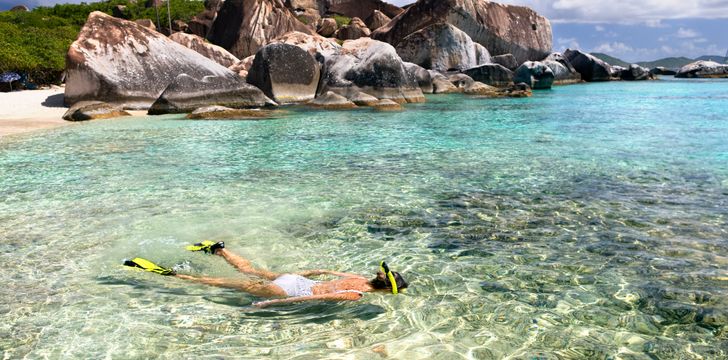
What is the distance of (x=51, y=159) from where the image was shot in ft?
36.2

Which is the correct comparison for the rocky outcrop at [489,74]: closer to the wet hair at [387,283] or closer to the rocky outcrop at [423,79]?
the rocky outcrop at [423,79]

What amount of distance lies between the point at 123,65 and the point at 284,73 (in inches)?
274

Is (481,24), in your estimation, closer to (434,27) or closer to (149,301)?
(434,27)

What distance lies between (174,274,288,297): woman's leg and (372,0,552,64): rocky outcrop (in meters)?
44.0

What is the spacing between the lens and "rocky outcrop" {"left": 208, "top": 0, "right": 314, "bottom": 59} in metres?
43.2

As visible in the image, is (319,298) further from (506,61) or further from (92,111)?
(506,61)

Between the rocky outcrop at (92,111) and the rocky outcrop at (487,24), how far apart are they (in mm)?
32038

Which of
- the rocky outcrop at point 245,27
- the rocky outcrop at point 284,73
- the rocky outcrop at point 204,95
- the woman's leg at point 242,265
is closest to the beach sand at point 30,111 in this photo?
the rocky outcrop at point 204,95

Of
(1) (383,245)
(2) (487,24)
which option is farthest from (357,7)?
(1) (383,245)

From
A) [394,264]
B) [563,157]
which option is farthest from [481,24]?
[394,264]

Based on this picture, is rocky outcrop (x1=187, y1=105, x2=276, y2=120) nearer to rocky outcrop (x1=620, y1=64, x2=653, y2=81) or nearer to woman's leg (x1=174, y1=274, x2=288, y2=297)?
woman's leg (x1=174, y1=274, x2=288, y2=297)

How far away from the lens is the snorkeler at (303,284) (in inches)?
177

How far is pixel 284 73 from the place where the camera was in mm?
24438

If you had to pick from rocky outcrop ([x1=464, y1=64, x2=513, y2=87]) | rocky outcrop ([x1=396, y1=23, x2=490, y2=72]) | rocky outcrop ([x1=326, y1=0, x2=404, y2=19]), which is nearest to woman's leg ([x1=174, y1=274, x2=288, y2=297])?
rocky outcrop ([x1=464, y1=64, x2=513, y2=87])
